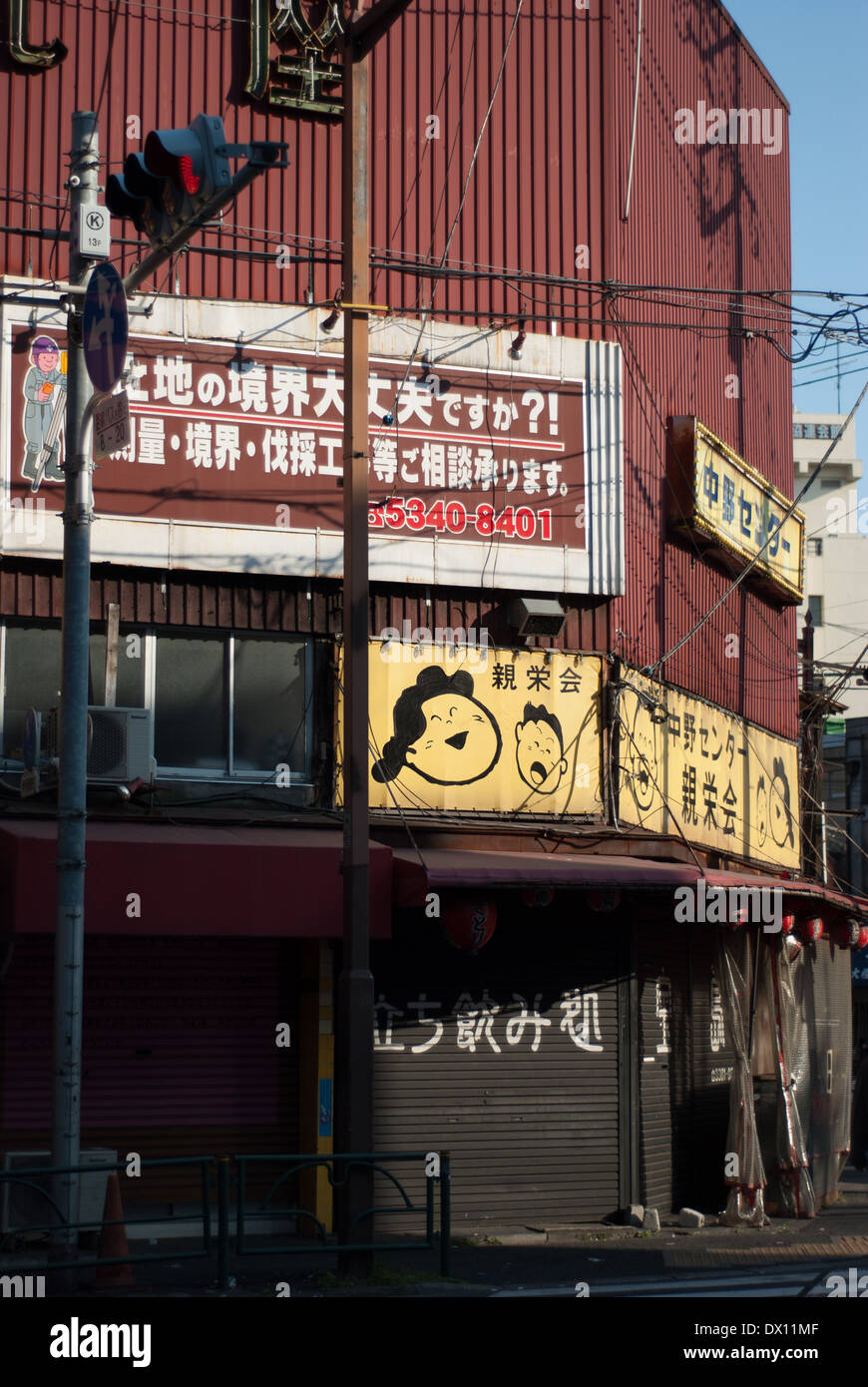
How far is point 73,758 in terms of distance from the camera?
1213 centimetres

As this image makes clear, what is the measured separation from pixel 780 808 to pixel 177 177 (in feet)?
54.7

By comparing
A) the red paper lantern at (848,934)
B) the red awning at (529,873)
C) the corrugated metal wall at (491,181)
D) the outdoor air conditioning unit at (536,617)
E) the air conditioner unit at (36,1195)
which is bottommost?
the air conditioner unit at (36,1195)

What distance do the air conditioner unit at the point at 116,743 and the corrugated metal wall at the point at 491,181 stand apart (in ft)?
15.8

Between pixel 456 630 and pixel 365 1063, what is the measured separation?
19.1ft

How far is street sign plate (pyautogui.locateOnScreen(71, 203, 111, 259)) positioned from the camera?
40.6 feet

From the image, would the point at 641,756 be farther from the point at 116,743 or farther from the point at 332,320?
the point at 116,743

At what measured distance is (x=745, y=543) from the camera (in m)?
23.2

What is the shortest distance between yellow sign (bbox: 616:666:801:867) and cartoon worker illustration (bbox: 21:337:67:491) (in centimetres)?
671

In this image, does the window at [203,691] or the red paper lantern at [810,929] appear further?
the red paper lantern at [810,929]

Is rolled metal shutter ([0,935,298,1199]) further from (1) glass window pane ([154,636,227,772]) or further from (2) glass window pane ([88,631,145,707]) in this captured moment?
(2) glass window pane ([88,631,145,707])

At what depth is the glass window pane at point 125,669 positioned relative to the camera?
16.7 metres

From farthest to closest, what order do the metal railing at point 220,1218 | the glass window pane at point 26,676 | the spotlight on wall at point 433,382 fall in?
the spotlight on wall at point 433,382 < the glass window pane at point 26,676 < the metal railing at point 220,1218

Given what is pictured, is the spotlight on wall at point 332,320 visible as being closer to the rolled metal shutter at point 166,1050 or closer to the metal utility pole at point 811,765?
the rolled metal shutter at point 166,1050

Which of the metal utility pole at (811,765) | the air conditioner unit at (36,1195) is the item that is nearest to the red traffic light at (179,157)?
the air conditioner unit at (36,1195)
